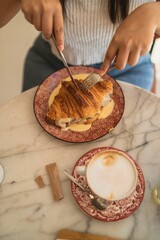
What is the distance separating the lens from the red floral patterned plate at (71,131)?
2.64ft

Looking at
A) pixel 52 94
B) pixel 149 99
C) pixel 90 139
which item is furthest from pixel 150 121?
pixel 52 94

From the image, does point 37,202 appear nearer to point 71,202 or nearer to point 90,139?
point 71,202

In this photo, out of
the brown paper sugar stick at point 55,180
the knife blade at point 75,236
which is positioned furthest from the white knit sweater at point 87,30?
the knife blade at point 75,236

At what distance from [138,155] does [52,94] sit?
1.00ft

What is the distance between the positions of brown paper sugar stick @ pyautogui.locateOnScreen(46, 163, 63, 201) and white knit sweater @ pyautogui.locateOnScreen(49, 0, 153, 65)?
417 millimetres

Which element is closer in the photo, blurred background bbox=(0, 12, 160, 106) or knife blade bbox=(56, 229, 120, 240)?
knife blade bbox=(56, 229, 120, 240)

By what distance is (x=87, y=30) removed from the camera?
37.4 inches

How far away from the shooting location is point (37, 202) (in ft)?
2.35

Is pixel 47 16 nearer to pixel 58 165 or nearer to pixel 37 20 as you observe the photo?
pixel 37 20

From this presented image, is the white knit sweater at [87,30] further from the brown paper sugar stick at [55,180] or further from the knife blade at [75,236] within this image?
the knife blade at [75,236]

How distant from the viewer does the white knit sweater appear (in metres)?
0.91

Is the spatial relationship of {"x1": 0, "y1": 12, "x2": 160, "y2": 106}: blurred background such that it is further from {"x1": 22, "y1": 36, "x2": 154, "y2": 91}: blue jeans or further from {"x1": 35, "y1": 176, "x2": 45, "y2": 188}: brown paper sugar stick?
{"x1": 35, "y1": 176, "x2": 45, "y2": 188}: brown paper sugar stick

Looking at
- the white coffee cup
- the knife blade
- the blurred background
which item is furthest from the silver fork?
the blurred background

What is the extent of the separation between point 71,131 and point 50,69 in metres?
0.34
